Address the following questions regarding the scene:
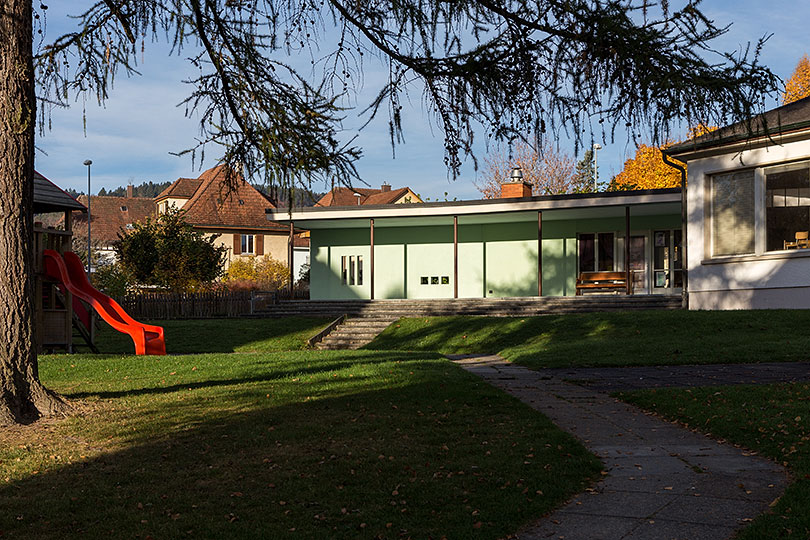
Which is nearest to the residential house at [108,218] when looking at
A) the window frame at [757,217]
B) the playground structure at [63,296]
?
the playground structure at [63,296]

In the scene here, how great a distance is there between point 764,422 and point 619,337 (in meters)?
10.3

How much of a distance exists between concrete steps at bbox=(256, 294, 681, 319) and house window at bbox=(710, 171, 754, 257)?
285 cm

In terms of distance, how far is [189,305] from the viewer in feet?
93.7

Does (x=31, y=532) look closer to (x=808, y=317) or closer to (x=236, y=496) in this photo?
(x=236, y=496)

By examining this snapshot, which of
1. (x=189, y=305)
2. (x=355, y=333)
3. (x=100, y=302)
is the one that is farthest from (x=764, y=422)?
(x=189, y=305)

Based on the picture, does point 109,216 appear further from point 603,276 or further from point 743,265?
point 743,265

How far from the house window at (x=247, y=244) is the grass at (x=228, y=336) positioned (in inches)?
952

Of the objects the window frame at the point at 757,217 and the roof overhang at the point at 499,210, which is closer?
the window frame at the point at 757,217

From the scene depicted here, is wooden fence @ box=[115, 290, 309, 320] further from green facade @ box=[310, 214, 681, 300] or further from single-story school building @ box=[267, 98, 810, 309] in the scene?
green facade @ box=[310, 214, 681, 300]

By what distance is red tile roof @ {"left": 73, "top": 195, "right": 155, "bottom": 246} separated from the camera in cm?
6975

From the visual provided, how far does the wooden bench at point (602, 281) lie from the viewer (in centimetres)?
2588

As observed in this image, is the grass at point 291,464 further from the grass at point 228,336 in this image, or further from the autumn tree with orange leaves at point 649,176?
the autumn tree with orange leaves at point 649,176

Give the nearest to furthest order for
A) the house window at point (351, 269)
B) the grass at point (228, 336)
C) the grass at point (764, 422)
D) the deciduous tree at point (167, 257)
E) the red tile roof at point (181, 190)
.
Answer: the grass at point (764, 422) < the grass at point (228, 336) < the house window at point (351, 269) < the deciduous tree at point (167, 257) < the red tile roof at point (181, 190)

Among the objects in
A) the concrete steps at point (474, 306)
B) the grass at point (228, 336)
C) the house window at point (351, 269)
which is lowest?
the grass at point (228, 336)
